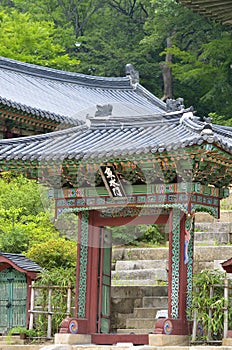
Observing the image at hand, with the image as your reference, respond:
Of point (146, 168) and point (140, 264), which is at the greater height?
point (146, 168)

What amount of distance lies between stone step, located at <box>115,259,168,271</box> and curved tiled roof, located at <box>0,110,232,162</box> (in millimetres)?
4560

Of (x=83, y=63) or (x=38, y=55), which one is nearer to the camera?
(x=38, y=55)

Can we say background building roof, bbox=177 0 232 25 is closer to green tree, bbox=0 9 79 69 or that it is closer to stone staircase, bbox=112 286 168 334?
stone staircase, bbox=112 286 168 334

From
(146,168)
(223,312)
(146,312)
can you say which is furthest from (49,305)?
(223,312)

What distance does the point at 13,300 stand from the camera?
16.7m

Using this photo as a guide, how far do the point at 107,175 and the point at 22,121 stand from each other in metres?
9.29

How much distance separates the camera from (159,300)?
17.5m

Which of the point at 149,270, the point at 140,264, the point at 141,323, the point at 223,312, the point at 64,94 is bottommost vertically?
the point at 141,323

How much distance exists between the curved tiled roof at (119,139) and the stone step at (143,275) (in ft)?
13.6

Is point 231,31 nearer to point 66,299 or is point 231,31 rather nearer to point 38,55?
point 38,55

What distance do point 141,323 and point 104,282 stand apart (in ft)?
5.13

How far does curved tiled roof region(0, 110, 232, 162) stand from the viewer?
46.9 feet

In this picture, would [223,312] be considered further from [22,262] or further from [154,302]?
[22,262]

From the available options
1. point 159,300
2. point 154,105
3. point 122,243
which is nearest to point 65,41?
point 154,105
